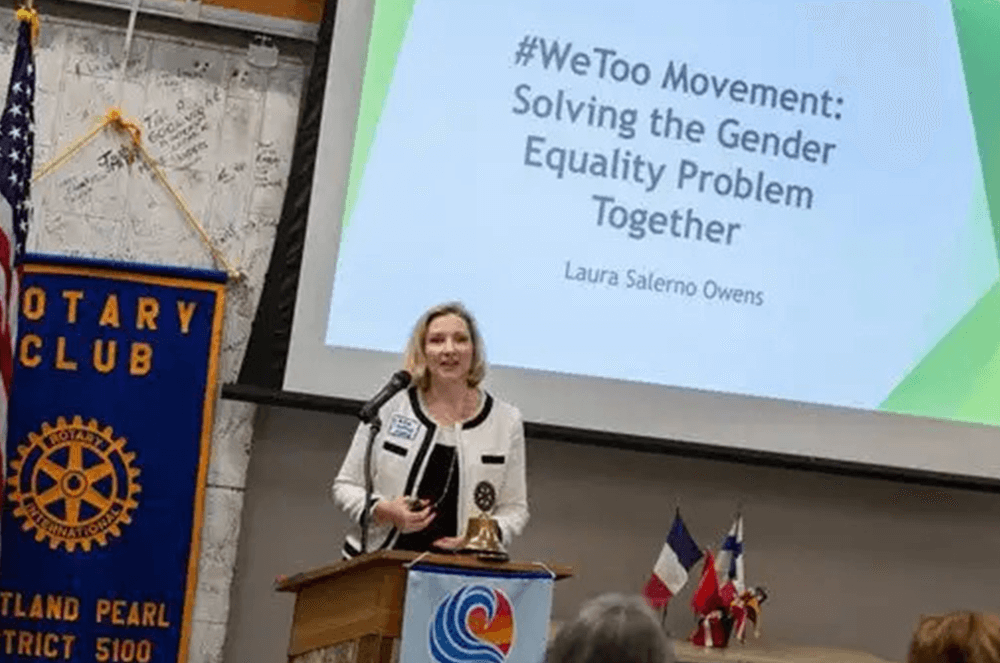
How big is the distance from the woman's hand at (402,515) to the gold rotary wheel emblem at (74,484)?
1481mm

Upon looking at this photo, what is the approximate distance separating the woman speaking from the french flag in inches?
49.3

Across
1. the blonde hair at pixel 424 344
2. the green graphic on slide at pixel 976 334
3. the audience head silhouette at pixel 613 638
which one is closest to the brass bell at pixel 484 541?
the blonde hair at pixel 424 344

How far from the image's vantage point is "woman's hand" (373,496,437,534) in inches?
181

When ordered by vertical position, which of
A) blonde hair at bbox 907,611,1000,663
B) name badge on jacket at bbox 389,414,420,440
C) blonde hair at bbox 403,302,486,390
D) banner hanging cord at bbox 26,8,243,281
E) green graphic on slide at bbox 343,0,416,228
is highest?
green graphic on slide at bbox 343,0,416,228

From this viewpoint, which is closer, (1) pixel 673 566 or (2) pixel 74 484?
(2) pixel 74 484

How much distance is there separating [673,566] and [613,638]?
370 centimetres

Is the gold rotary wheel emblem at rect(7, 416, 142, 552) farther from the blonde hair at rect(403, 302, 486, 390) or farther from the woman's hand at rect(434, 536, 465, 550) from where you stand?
the woman's hand at rect(434, 536, 465, 550)

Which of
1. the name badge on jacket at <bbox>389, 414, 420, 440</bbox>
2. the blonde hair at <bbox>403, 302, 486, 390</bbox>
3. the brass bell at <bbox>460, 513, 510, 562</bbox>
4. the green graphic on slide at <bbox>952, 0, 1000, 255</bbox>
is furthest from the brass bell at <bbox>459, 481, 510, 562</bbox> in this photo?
the green graphic on slide at <bbox>952, 0, 1000, 255</bbox>

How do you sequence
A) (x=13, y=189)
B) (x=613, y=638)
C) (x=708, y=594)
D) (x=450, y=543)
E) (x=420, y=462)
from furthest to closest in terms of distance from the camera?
(x=708, y=594) < (x=13, y=189) < (x=420, y=462) < (x=450, y=543) < (x=613, y=638)

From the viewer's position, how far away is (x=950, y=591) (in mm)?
6574

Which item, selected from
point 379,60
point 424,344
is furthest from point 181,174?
point 424,344

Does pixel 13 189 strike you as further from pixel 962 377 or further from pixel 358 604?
pixel 962 377

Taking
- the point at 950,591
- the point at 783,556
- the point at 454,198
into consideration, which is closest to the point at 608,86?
the point at 454,198

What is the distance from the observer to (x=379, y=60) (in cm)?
607
